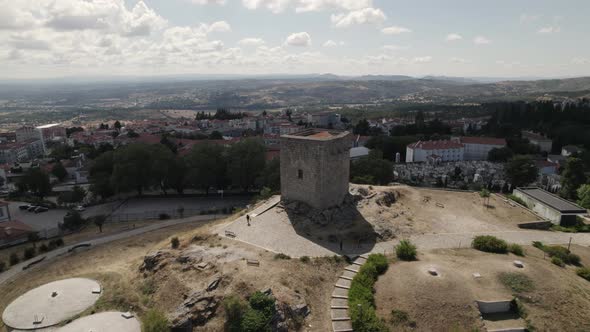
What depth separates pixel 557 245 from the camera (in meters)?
23.6

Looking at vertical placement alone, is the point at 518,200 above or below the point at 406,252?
below

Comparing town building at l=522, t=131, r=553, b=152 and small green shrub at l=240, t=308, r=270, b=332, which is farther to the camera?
town building at l=522, t=131, r=553, b=152

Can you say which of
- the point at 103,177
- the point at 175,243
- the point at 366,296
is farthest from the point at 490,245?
the point at 103,177

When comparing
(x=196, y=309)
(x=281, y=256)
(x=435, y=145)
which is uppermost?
(x=281, y=256)

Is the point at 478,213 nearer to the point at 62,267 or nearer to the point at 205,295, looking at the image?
the point at 205,295

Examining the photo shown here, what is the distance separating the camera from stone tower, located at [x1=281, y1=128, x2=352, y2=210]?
23938 millimetres

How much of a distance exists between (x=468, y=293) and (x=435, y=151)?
6576 cm

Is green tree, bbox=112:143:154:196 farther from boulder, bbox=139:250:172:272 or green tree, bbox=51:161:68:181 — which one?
boulder, bbox=139:250:172:272

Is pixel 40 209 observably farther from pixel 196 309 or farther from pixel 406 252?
pixel 406 252

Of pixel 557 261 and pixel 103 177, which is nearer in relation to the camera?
pixel 557 261

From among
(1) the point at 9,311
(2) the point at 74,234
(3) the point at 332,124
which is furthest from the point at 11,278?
(3) the point at 332,124

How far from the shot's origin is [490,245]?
2194cm

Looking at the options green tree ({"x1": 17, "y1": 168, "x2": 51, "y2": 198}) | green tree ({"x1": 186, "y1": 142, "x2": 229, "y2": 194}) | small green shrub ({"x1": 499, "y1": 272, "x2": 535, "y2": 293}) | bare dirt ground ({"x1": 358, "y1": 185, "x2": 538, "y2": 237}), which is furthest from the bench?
green tree ({"x1": 17, "y1": 168, "x2": 51, "y2": 198})

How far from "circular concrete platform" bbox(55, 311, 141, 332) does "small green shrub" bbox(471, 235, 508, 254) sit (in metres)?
19.6
